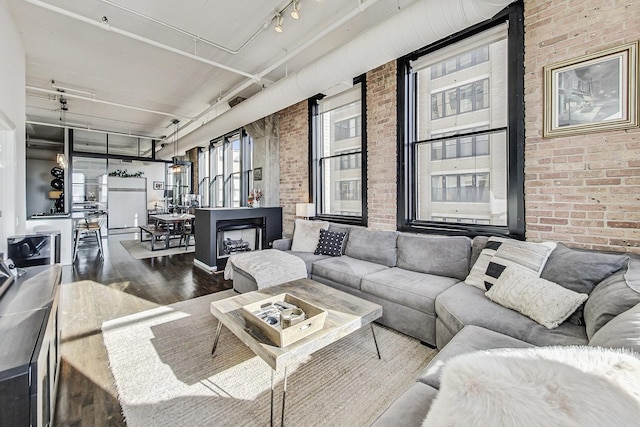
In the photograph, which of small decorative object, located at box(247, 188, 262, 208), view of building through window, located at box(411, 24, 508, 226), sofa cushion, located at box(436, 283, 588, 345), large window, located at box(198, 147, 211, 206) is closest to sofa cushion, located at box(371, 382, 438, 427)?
sofa cushion, located at box(436, 283, 588, 345)

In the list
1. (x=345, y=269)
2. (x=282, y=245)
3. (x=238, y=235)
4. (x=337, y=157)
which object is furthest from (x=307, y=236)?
(x=238, y=235)

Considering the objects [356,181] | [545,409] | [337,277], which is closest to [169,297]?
[337,277]

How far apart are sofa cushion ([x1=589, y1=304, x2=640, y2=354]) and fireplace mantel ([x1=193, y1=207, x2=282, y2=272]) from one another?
15.5 feet

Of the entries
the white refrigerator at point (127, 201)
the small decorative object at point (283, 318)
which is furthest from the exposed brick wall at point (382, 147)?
the white refrigerator at point (127, 201)

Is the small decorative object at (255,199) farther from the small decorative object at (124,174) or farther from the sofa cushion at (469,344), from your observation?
the small decorative object at (124,174)

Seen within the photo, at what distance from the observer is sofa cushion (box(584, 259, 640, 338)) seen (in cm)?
151

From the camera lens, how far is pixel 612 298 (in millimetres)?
1596

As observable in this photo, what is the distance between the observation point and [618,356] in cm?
79

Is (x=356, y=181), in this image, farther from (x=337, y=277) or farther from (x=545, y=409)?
(x=545, y=409)

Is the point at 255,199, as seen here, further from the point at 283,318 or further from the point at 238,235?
the point at 283,318

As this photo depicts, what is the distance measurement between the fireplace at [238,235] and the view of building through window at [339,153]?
1378mm

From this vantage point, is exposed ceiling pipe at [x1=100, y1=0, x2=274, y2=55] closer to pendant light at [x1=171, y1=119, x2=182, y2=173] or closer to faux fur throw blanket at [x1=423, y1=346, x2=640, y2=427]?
faux fur throw blanket at [x1=423, y1=346, x2=640, y2=427]

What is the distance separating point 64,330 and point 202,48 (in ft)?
12.5

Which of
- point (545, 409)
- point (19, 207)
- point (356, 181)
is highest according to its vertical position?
point (356, 181)
